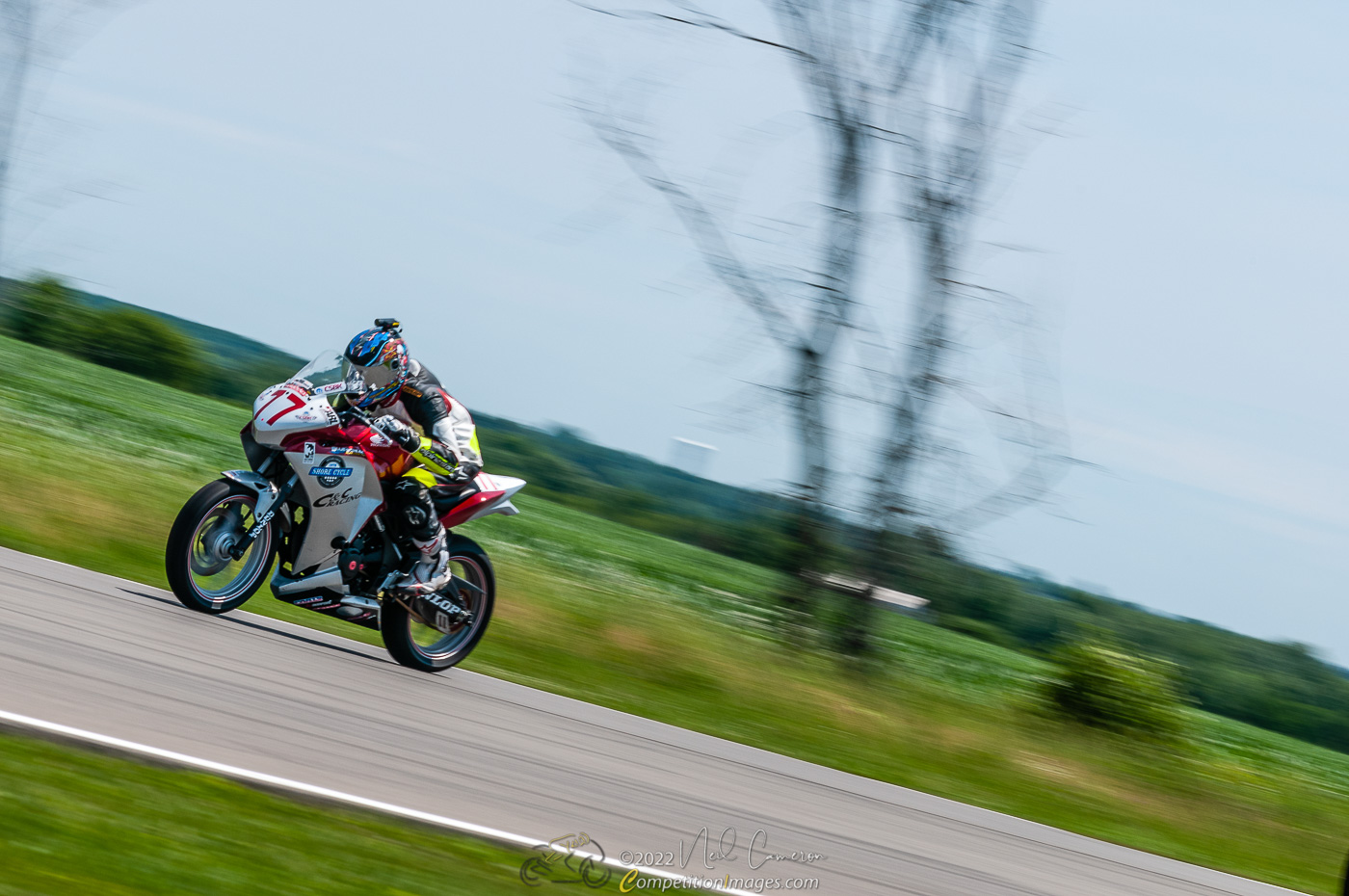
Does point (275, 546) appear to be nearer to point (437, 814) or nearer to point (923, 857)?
point (437, 814)

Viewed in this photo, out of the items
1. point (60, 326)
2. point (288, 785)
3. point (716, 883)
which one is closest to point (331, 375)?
point (288, 785)

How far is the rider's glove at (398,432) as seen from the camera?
7.58 meters

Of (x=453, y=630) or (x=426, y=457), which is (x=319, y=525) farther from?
(x=453, y=630)

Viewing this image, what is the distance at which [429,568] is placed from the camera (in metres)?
7.89

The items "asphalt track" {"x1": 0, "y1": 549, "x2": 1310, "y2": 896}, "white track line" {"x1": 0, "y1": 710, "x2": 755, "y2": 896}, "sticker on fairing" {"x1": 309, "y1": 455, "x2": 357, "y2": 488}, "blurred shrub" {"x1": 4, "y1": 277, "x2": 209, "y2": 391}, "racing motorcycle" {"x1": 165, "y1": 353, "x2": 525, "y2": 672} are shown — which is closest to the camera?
"white track line" {"x1": 0, "y1": 710, "x2": 755, "y2": 896}

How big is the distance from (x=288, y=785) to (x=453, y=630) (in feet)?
11.6

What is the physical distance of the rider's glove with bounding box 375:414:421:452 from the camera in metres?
7.58

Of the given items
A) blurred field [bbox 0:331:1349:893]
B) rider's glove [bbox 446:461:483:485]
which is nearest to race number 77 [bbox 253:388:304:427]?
rider's glove [bbox 446:461:483:485]

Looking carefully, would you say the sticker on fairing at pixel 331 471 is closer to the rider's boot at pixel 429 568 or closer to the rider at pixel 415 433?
the rider at pixel 415 433

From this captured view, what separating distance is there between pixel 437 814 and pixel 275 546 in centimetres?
312

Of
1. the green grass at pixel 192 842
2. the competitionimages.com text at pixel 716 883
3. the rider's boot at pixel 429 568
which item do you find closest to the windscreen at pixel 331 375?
the rider's boot at pixel 429 568

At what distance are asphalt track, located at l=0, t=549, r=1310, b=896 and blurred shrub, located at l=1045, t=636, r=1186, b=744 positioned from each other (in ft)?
29.5

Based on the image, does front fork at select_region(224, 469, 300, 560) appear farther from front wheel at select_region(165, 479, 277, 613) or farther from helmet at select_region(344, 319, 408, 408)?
helmet at select_region(344, 319, 408, 408)

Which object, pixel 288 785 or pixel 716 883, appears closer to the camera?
pixel 288 785
